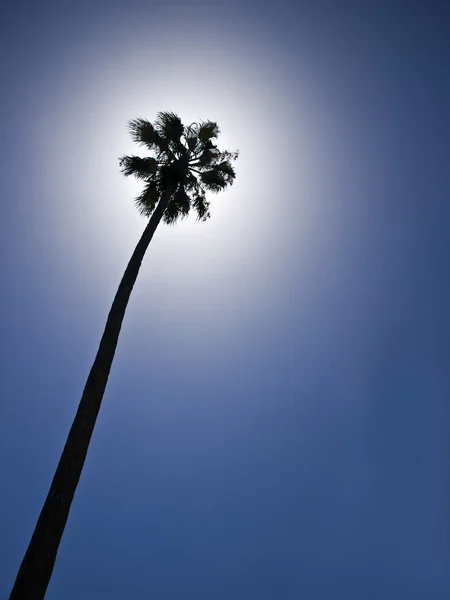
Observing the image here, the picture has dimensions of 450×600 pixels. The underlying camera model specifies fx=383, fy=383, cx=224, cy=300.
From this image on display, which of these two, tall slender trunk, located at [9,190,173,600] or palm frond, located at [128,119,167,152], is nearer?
tall slender trunk, located at [9,190,173,600]

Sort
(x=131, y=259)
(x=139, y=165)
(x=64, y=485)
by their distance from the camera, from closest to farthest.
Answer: (x=64, y=485), (x=131, y=259), (x=139, y=165)

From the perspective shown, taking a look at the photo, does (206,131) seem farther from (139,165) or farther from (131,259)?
(131,259)

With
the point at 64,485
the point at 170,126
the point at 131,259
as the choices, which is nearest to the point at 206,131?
the point at 170,126

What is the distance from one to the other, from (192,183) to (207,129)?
2160 mm

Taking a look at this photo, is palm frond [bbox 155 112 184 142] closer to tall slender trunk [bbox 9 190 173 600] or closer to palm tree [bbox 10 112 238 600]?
palm tree [bbox 10 112 238 600]

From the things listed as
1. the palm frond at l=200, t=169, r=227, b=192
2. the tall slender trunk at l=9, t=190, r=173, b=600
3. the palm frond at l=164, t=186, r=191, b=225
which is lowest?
the tall slender trunk at l=9, t=190, r=173, b=600

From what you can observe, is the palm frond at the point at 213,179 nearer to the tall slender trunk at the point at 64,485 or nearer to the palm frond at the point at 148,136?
the palm frond at the point at 148,136

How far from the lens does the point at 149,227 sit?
10852 mm

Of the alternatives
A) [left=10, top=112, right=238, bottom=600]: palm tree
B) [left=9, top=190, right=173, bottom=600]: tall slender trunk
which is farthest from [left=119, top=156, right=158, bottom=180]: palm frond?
[left=9, top=190, right=173, bottom=600]: tall slender trunk

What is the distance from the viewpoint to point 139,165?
14.3 meters

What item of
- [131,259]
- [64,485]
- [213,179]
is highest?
[213,179]

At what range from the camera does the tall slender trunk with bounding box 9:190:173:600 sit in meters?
4.68

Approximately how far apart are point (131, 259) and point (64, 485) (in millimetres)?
5519

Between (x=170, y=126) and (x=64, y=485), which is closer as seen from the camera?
(x=64, y=485)
